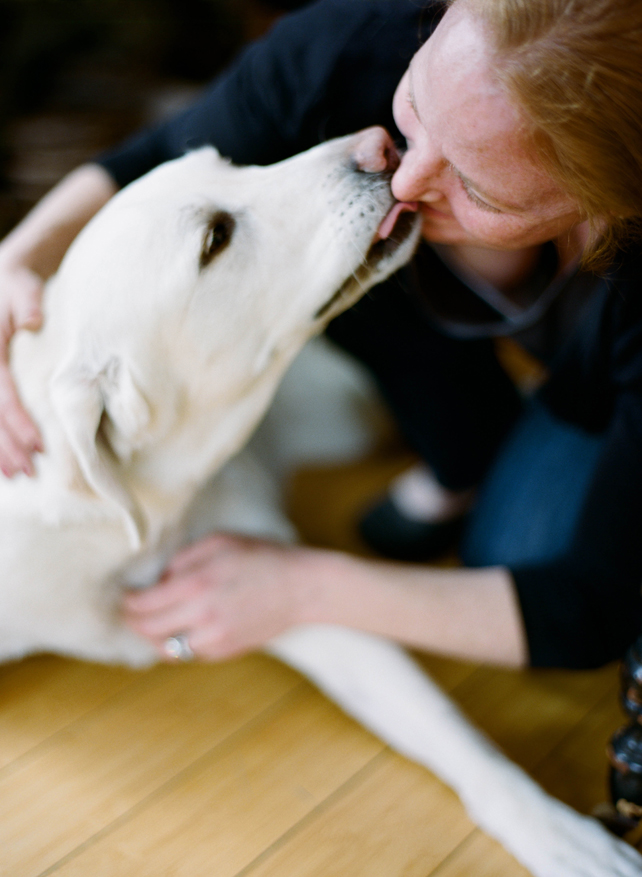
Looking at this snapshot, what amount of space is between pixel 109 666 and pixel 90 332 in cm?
72

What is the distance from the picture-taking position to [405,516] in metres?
1.70

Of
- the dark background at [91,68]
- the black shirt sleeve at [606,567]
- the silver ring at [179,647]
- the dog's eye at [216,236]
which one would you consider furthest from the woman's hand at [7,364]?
the dark background at [91,68]

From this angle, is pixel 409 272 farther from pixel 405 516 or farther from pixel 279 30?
pixel 405 516

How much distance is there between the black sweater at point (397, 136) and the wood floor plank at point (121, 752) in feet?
1.82

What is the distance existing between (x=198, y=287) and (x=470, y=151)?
0.40 meters

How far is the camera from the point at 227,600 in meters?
1.09

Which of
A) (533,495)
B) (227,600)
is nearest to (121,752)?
(227,600)

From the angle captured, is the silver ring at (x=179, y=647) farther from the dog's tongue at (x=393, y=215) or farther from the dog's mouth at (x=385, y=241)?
the dog's tongue at (x=393, y=215)

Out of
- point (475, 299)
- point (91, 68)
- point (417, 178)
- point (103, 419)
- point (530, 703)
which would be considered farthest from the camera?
point (91, 68)

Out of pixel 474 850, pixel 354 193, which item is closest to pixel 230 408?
pixel 354 193

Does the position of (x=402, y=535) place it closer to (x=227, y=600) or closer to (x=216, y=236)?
(x=227, y=600)

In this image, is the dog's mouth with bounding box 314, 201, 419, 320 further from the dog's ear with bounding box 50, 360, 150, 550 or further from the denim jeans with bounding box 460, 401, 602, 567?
the denim jeans with bounding box 460, 401, 602, 567

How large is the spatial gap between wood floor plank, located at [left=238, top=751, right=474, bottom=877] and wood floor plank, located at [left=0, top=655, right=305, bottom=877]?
23 cm

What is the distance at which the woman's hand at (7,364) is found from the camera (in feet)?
3.11
